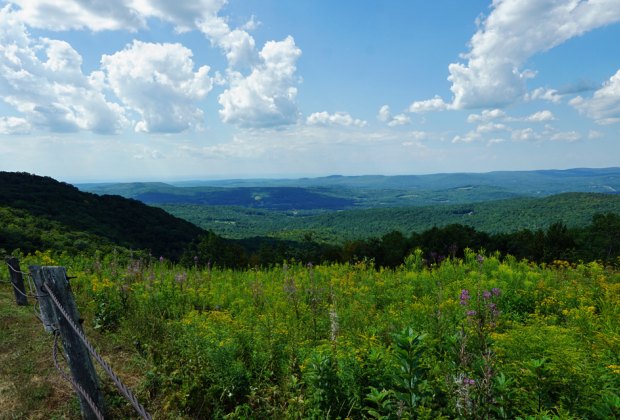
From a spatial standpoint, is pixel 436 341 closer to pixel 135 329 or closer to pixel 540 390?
pixel 540 390

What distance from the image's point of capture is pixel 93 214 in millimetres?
58031

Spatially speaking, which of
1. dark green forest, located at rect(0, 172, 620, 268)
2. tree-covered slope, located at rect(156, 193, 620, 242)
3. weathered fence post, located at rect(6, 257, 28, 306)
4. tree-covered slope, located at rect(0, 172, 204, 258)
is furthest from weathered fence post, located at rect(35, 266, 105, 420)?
tree-covered slope, located at rect(156, 193, 620, 242)

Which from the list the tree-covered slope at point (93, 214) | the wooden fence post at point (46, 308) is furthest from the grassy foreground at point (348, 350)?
the tree-covered slope at point (93, 214)

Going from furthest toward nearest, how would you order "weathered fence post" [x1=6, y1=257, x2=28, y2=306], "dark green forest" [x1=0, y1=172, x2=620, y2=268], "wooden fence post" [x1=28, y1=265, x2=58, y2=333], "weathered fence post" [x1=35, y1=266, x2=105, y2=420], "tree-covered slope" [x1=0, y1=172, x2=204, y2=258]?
"tree-covered slope" [x1=0, y1=172, x2=204, y2=258] → "dark green forest" [x1=0, y1=172, x2=620, y2=268] → "weathered fence post" [x1=6, y1=257, x2=28, y2=306] → "wooden fence post" [x1=28, y1=265, x2=58, y2=333] → "weathered fence post" [x1=35, y1=266, x2=105, y2=420]

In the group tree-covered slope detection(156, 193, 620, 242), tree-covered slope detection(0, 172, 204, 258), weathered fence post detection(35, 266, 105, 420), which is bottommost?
tree-covered slope detection(156, 193, 620, 242)

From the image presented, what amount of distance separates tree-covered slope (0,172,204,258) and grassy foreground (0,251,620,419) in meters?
35.5

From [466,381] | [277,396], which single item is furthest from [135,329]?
[466,381]

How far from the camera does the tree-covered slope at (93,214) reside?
147 ft

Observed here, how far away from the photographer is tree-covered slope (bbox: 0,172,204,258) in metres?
44.8

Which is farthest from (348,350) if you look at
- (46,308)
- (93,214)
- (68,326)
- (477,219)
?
(477,219)

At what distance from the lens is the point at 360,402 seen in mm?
3521

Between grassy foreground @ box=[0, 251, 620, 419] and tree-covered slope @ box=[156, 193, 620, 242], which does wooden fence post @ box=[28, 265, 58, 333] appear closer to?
grassy foreground @ box=[0, 251, 620, 419]

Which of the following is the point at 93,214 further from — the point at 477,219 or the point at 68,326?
the point at 477,219

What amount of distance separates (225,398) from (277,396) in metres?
0.73
